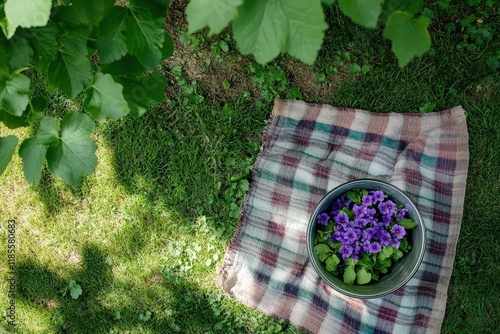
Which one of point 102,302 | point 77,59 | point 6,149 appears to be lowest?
point 102,302

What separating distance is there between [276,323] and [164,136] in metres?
1.09

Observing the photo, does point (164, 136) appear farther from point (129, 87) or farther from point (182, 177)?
point (129, 87)

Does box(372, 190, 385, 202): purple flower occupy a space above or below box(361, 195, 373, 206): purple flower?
above

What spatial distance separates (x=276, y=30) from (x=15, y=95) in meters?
0.80

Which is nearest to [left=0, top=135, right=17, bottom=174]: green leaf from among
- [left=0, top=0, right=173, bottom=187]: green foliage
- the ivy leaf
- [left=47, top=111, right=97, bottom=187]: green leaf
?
[left=0, top=0, right=173, bottom=187]: green foliage

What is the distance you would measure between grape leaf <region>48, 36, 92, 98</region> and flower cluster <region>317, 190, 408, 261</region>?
1.14 m

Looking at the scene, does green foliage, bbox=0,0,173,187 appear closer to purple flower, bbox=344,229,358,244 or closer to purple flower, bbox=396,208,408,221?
purple flower, bbox=344,229,358,244

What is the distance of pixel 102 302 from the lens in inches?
102

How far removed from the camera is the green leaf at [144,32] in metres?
1.35

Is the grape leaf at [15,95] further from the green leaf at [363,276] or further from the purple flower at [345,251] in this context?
the green leaf at [363,276]

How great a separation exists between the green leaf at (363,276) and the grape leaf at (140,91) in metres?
1.11

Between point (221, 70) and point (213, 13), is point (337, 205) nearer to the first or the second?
point (221, 70)

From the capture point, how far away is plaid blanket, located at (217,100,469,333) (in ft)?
7.63

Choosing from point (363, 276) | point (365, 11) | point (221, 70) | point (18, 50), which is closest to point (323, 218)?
point (363, 276)
